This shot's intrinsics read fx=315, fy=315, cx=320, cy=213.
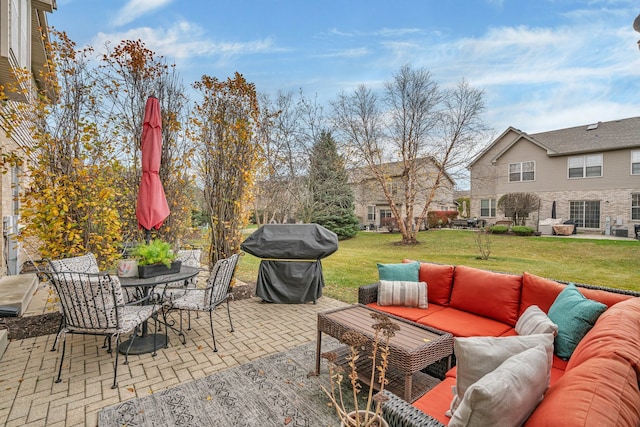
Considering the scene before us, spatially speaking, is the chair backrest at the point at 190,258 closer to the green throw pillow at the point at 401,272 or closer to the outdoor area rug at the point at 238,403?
the outdoor area rug at the point at 238,403

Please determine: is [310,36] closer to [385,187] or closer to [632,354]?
[385,187]

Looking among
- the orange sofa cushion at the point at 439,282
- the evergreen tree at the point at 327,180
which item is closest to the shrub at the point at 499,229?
the evergreen tree at the point at 327,180

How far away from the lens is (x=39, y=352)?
3.67 m

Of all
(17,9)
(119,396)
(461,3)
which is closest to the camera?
(119,396)

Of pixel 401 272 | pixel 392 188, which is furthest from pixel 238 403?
pixel 392 188

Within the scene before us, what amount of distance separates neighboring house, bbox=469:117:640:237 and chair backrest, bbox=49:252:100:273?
16.4 metres

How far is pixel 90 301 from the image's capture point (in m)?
2.99

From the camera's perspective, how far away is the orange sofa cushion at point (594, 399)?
1.07m

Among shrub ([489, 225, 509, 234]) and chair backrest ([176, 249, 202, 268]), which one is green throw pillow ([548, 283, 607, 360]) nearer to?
chair backrest ([176, 249, 202, 268])

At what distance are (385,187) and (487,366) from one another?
14.5 m

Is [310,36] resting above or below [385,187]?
above

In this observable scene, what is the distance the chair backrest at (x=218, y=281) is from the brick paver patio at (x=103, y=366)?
0.58m

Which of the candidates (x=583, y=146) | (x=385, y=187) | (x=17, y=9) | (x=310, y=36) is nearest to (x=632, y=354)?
(x=17, y=9)

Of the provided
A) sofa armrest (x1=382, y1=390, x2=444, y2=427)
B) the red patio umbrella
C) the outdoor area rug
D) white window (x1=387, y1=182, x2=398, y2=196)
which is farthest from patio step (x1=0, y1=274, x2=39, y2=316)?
white window (x1=387, y1=182, x2=398, y2=196)
